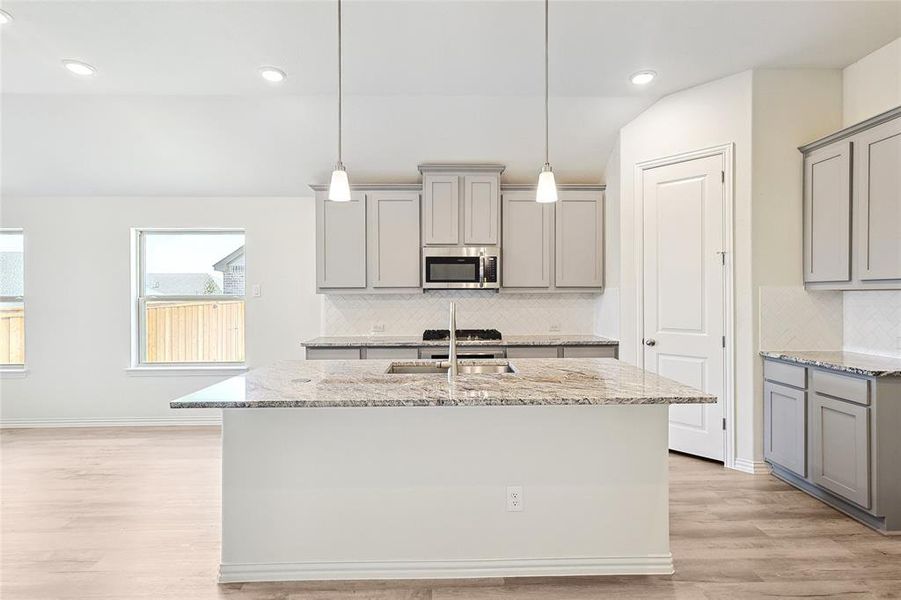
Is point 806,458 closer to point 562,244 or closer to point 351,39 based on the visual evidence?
point 562,244

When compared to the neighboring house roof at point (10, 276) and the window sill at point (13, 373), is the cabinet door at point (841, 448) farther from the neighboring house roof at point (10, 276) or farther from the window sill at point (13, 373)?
the neighboring house roof at point (10, 276)

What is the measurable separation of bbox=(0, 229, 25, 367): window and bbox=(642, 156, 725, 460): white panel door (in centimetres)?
588

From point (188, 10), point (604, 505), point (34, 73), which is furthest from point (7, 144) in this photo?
point (604, 505)

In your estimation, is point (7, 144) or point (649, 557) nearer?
point (649, 557)

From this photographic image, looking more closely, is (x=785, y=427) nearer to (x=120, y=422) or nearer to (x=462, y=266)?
(x=462, y=266)

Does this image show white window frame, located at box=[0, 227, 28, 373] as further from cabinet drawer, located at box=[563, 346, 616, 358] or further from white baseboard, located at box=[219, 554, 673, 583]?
cabinet drawer, located at box=[563, 346, 616, 358]

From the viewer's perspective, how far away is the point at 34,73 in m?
3.48

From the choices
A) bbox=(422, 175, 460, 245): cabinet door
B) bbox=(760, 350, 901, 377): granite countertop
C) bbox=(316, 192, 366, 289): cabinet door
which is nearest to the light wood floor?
bbox=(760, 350, 901, 377): granite countertop

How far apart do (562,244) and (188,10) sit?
333cm

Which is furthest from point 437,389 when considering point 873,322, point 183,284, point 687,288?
point 183,284

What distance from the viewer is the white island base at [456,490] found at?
218 centimetres

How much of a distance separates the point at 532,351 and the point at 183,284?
357cm

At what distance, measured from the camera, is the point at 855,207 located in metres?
3.02

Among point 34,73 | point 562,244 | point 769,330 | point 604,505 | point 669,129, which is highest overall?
point 34,73
